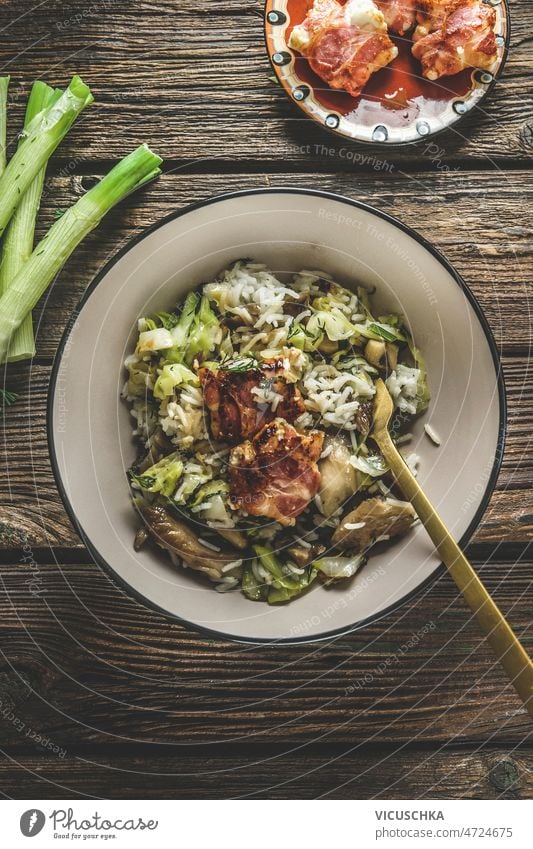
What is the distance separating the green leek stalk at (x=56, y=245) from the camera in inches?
58.2

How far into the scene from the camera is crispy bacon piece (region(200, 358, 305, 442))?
1358mm

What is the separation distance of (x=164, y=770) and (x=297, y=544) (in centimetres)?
59

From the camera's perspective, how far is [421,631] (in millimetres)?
1531

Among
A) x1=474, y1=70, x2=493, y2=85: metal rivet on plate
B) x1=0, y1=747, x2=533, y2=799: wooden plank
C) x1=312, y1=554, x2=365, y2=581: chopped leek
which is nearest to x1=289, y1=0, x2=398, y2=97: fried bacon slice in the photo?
x1=474, y1=70, x2=493, y2=85: metal rivet on plate

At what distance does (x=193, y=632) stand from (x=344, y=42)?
52.2 inches

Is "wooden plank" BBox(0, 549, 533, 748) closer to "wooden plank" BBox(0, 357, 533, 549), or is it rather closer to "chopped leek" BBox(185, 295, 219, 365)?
"wooden plank" BBox(0, 357, 533, 549)

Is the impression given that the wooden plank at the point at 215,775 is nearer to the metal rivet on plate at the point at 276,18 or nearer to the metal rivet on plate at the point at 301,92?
the metal rivet on plate at the point at 301,92

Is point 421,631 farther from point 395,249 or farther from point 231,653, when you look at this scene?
point 395,249

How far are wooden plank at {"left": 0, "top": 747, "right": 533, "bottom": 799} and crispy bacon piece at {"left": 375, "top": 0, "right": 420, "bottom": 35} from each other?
1.62 m

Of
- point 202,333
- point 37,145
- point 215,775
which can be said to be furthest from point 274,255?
point 215,775

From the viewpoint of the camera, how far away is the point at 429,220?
1555 millimetres

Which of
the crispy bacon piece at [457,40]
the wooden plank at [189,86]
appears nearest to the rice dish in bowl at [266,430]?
the wooden plank at [189,86]

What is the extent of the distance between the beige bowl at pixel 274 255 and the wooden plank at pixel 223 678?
0.19 m
